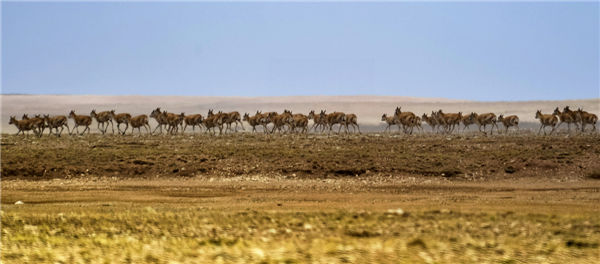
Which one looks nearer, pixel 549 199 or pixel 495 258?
pixel 495 258

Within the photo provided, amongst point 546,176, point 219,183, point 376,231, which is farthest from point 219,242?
point 546,176

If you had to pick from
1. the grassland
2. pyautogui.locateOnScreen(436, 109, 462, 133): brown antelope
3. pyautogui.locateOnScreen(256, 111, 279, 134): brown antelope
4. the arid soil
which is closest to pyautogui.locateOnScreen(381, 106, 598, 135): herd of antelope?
pyautogui.locateOnScreen(436, 109, 462, 133): brown antelope

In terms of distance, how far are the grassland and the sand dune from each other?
5195 cm

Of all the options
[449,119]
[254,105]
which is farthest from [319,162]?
[254,105]

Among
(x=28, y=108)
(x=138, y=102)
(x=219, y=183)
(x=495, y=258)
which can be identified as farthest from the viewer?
(x=138, y=102)

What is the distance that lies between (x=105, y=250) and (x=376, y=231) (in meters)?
3.82

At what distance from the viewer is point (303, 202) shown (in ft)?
65.2

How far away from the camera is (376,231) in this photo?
12.6 m

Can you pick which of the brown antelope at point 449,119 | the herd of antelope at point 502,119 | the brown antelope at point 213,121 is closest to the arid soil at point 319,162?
the herd of antelope at point 502,119

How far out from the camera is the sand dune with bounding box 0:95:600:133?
96613 millimetres

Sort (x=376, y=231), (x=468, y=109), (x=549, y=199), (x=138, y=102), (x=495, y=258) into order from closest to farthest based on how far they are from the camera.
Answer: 1. (x=495, y=258)
2. (x=376, y=231)
3. (x=549, y=199)
4. (x=468, y=109)
5. (x=138, y=102)

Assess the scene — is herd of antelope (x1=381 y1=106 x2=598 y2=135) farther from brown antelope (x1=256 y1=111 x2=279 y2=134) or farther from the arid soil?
the arid soil

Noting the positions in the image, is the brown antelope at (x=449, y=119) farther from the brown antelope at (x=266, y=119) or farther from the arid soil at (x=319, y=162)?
the arid soil at (x=319, y=162)

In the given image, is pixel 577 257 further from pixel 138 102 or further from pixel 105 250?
pixel 138 102
